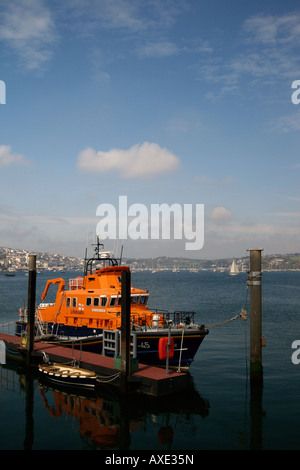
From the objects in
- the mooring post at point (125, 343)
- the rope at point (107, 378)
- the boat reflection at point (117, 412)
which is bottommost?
A: the boat reflection at point (117, 412)

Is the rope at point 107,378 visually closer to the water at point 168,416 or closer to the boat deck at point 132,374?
the boat deck at point 132,374

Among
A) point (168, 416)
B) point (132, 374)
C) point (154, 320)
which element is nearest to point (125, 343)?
point (132, 374)

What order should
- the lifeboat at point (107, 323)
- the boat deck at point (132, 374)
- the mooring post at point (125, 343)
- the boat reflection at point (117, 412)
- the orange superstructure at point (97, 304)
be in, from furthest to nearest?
the orange superstructure at point (97, 304), the lifeboat at point (107, 323), the mooring post at point (125, 343), the boat deck at point (132, 374), the boat reflection at point (117, 412)

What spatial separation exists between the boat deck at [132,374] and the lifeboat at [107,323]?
2.51 ft

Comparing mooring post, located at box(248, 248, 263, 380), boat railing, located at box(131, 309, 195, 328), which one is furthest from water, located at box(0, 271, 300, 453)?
boat railing, located at box(131, 309, 195, 328)

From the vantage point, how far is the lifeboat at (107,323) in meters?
19.9

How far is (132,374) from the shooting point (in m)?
17.1

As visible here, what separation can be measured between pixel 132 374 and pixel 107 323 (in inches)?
200

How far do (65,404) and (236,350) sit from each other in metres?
14.3

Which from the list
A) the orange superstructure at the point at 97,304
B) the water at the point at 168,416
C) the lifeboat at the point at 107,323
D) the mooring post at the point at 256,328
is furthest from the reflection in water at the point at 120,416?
the orange superstructure at the point at 97,304

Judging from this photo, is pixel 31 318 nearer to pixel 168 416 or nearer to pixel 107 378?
pixel 107 378

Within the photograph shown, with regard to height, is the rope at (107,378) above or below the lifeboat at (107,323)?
below
